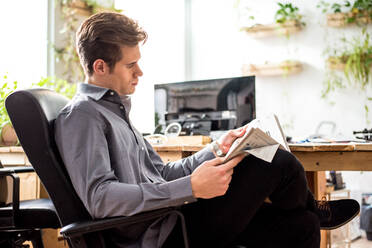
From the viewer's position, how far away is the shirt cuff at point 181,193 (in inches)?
44.8

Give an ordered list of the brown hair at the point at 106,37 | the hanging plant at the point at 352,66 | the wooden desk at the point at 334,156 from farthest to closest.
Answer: the hanging plant at the point at 352,66 → the wooden desk at the point at 334,156 → the brown hair at the point at 106,37

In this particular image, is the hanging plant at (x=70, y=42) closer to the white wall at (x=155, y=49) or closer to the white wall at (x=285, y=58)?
the white wall at (x=155, y=49)

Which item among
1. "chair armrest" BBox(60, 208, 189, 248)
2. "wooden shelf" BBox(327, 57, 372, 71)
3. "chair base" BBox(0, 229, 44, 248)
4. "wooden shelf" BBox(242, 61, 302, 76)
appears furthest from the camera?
"wooden shelf" BBox(242, 61, 302, 76)

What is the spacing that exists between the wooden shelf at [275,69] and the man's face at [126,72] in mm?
3977

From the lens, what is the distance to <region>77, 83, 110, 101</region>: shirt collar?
1.31 metres

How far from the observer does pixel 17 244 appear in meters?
1.93

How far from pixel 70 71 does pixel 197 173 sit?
9.68 feet

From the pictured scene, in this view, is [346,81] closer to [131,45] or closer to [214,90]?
[214,90]

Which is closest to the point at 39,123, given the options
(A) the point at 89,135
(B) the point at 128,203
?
(A) the point at 89,135

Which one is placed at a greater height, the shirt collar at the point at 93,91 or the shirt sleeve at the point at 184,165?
the shirt collar at the point at 93,91

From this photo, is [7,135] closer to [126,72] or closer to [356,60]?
[126,72]

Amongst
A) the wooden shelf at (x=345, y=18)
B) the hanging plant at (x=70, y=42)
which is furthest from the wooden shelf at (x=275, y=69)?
the hanging plant at (x=70, y=42)

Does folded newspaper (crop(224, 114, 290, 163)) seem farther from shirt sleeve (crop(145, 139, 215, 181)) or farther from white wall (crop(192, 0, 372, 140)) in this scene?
white wall (crop(192, 0, 372, 140))

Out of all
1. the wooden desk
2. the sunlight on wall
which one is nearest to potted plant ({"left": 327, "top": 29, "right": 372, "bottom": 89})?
the sunlight on wall
